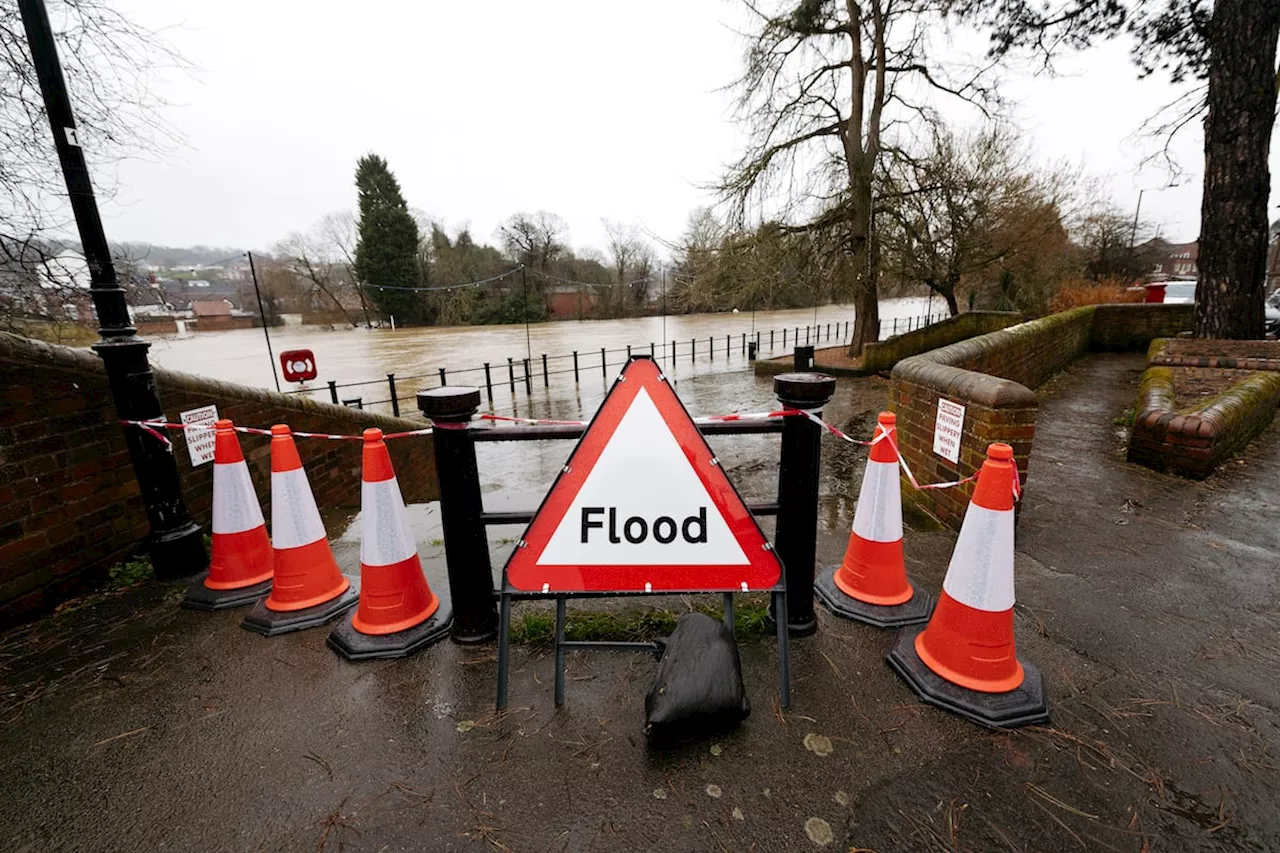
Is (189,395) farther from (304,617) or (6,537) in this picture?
(304,617)

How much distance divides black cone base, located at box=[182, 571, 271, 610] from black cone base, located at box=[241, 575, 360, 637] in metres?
0.13

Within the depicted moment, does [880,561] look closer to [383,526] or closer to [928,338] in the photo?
[383,526]

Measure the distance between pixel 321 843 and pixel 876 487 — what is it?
2334 millimetres

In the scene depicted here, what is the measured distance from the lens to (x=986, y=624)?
1885 mm

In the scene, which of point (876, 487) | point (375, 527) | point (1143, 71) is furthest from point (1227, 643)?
point (1143, 71)

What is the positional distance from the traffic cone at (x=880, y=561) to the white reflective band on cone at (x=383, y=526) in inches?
77.9

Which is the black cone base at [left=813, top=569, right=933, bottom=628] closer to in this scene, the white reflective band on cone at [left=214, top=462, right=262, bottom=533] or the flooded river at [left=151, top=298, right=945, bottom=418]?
the white reflective band on cone at [left=214, top=462, right=262, bottom=533]

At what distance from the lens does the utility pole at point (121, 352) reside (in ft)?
8.20

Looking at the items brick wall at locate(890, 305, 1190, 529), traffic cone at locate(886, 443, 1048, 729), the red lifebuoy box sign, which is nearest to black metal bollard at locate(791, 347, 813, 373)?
brick wall at locate(890, 305, 1190, 529)

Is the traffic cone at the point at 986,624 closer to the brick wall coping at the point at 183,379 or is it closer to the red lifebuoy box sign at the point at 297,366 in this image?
the brick wall coping at the point at 183,379

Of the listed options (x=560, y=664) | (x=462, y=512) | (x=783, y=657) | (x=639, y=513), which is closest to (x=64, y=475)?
(x=462, y=512)

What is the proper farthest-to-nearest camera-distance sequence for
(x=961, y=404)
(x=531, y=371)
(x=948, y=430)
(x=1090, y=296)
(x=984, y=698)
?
(x=1090, y=296), (x=531, y=371), (x=948, y=430), (x=961, y=404), (x=984, y=698)

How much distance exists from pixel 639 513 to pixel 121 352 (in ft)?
9.64

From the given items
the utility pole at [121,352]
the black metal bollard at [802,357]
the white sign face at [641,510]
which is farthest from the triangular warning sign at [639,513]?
the black metal bollard at [802,357]
